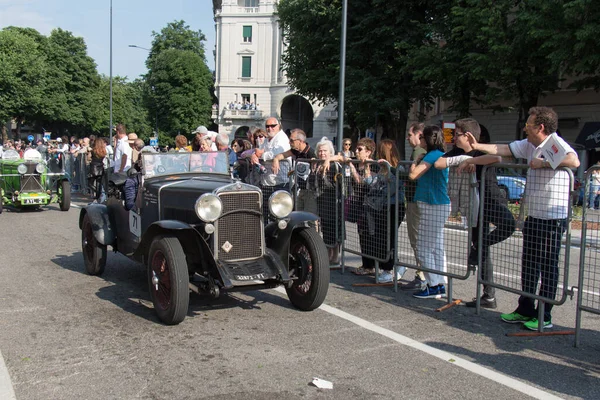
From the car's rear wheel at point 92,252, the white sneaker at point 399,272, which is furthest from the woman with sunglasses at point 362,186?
the car's rear wheel at point 92,252

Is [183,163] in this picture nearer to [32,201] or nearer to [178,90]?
[32,201]

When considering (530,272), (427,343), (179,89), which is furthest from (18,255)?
(179,89)

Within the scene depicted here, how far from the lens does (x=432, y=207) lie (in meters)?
6.39

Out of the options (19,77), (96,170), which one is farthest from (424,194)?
(19,77)

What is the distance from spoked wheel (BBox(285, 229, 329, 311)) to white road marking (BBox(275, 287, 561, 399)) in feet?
0.86

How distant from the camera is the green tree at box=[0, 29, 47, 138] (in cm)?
5462

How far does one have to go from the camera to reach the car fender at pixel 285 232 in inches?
229

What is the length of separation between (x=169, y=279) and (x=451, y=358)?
2462 mm

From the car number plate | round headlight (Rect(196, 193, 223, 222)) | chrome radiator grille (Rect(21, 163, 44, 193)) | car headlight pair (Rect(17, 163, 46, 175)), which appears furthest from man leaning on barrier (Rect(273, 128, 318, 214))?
chrome radiator grille (Rect(21, 163, 44, 193))

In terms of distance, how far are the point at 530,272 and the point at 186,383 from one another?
3.17m

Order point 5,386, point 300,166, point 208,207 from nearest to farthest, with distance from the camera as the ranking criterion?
point 5,386
point 208,207
point 300,166

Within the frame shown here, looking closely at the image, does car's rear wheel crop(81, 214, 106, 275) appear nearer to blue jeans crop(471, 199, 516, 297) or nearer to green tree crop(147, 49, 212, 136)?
blue jeans crop(471, 199, 516, 297)

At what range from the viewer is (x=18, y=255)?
8.77 m

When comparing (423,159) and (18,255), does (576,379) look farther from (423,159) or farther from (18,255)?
(18,255)
